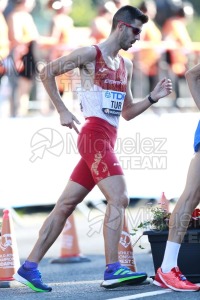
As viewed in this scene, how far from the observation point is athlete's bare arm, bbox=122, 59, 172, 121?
27.1ft

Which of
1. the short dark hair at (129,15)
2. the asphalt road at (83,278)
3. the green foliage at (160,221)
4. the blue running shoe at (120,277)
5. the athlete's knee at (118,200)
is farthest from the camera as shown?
the green foliage at (160,221)

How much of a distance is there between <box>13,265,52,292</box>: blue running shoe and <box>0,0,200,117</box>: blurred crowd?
6.93 metres

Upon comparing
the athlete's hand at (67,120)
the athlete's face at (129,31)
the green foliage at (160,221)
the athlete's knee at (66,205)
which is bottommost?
the green foliage at (160,221)

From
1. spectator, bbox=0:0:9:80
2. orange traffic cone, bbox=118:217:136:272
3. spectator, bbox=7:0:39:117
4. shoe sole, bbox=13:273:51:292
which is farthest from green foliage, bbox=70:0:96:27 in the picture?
shoe sole, bbox=13:273:51:292

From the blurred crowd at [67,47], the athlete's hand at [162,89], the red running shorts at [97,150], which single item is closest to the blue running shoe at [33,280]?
the red running shorts at [97,150]

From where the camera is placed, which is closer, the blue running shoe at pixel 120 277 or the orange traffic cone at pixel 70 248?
the blue running shoe at pixel 120 277

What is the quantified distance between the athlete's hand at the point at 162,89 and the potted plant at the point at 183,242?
0.89 meters

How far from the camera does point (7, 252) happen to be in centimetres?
906

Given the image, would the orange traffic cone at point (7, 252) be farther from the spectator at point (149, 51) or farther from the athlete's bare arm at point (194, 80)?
the spectator at point (149, 51)

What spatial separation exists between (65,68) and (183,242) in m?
1.50

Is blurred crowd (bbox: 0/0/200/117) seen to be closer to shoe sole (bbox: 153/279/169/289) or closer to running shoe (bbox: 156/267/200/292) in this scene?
shoe sole (bbox: 153/279/169/289)

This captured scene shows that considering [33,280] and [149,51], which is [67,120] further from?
[149,51]

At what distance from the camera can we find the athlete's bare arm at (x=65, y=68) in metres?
7.98

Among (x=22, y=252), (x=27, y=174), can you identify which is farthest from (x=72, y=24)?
(x=22, y=252)
